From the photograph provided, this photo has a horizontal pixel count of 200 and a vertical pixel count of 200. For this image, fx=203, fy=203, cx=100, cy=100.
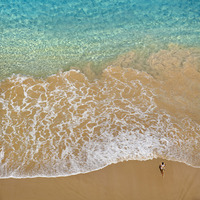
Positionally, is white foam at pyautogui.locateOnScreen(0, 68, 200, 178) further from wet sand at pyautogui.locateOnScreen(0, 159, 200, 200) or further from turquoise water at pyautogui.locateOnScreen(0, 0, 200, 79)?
turquoise water at pyautogui.locateOnScreen(0, 0, 200, 79)

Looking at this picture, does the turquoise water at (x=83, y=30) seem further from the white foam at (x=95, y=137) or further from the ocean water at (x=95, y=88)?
the white foam at (x=95, y=137)

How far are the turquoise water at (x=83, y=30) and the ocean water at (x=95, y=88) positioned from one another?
10 centimetres

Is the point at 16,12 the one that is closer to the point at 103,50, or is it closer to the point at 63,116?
the point at 103,50

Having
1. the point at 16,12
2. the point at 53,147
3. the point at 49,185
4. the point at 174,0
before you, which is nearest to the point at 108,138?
the point at 53,147

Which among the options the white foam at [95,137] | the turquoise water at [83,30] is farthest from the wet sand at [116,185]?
the turquoise water at [83,30]

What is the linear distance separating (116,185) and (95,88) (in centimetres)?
699

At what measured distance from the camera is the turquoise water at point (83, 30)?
17281 mm

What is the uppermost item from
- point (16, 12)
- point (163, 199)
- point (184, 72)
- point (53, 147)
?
point (16, 12)

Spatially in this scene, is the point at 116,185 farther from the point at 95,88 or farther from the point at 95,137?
the point at 95,88

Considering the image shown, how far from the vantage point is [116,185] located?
9586 millimetres

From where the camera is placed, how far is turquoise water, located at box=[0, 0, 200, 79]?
56.7 ft

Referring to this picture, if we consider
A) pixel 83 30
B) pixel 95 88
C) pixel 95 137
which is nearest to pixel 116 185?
pixel 95 137

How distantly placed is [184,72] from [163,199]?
32.2 feet

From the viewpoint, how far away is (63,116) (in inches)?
497
